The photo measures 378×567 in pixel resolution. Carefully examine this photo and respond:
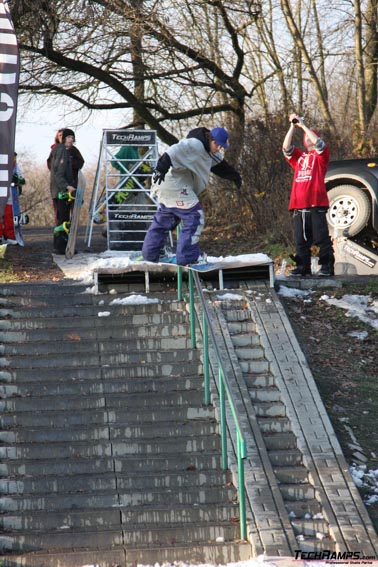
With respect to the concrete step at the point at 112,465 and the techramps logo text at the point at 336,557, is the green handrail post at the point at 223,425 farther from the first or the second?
the techramps logo text at the point at 336,557

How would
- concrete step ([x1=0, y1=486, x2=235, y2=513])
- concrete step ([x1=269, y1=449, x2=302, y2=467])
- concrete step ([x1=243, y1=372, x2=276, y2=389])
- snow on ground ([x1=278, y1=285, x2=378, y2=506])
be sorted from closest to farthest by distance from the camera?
concrete step ([x1=0, y1=486, x2=235, y2=513]) < concrete step ([x1=269, y1=449, x2=302, y2=467]) < concrete step ([x1=243, y1=372, x2=276, y2=389]) < snow on ground ([x1=278, y1=285, x2=378, y2=506])

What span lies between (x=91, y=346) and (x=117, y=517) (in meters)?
2.28

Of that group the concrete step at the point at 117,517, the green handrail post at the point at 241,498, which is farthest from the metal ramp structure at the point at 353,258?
the green handrail post at the point at 241,498

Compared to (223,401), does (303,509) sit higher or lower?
lower

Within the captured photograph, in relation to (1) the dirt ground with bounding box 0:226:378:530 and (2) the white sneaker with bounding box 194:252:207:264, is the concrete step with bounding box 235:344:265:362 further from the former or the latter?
(2) the white sneaker with bounding box 194:252:207:264

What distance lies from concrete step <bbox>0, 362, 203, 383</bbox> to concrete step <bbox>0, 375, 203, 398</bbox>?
0.07m

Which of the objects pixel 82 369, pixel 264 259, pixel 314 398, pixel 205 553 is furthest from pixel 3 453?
pixel 264 259

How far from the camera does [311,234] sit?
1092 cm

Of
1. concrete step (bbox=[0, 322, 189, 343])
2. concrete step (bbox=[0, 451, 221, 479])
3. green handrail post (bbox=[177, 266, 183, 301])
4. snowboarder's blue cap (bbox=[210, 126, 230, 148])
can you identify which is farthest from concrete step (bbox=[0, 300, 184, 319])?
concrete step (bbox=[0, 451, 221, 479])

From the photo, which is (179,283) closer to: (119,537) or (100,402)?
(100,402)

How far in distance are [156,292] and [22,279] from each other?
3.08 metres

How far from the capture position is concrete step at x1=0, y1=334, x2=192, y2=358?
8.58 m

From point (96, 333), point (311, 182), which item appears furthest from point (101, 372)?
point (311, 182)

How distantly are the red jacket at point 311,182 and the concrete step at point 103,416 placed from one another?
3819 mm
